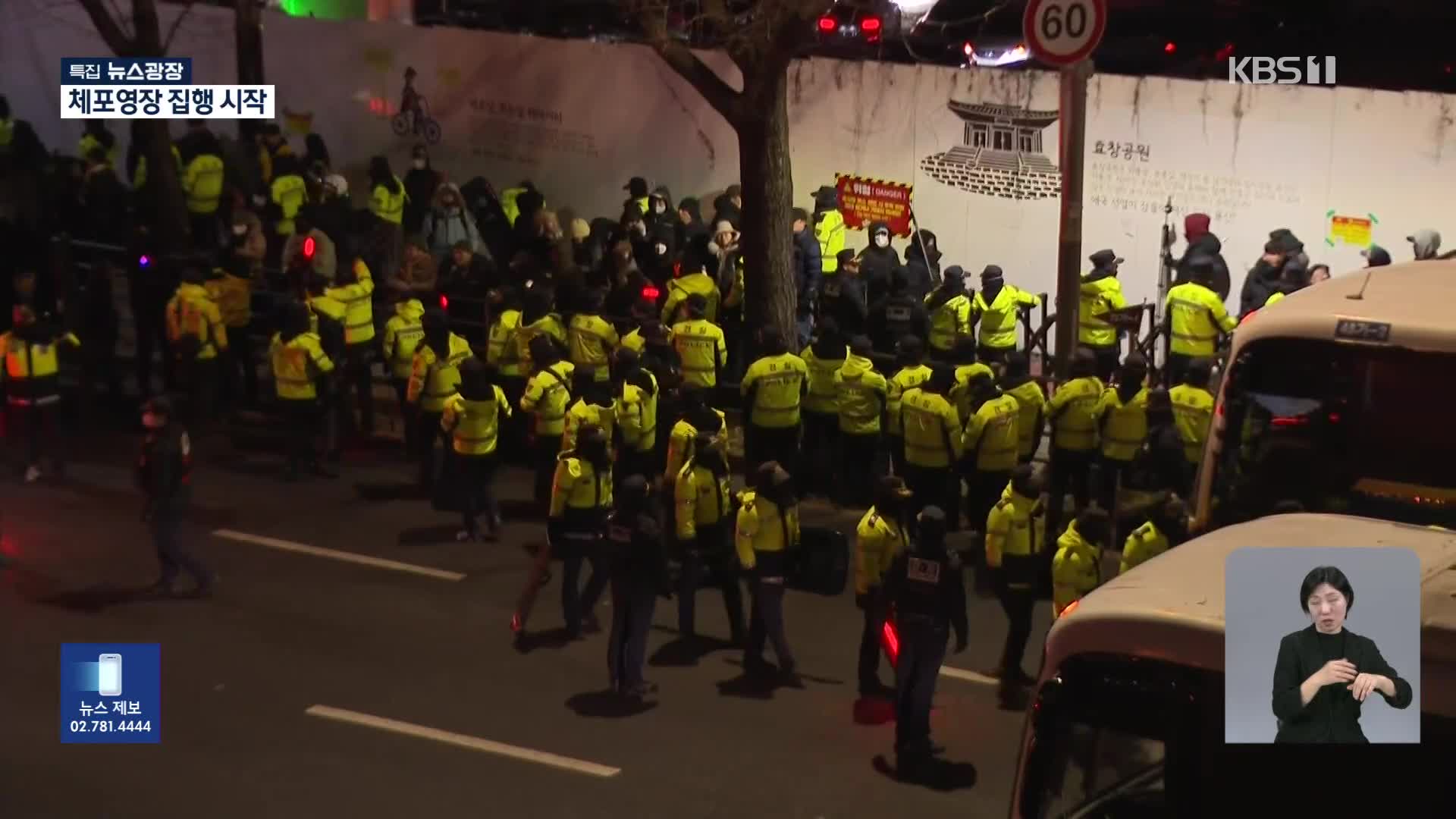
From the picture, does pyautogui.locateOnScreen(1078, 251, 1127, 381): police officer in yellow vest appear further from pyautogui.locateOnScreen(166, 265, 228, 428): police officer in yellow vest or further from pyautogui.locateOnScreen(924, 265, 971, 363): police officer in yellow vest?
pyautogui.locateOnScreen(166, 265, 228, 428): police officer in yellow vest

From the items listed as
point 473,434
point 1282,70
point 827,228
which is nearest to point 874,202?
point 827,228

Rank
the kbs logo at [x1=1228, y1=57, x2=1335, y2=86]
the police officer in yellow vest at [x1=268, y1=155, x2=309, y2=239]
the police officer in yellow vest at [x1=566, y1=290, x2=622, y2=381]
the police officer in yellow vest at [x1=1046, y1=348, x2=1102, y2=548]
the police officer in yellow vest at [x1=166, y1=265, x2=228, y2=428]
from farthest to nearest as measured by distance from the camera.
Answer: the kbs logo at [x1=1228, y1=57, x2=1335, y2=86] → the police officer in yellow vest at [x1=268, y1=155, x2=309, y2=239] → the police officer in yellow vest at [x1=166, y1=265, x2=228, y2=428] → the police officer in yellow vest at [x1=566, y1=290, x2=622, y2=381] → the police officer in yellow vest at [x1=1046, y1=348, x2=1102, y2=548]

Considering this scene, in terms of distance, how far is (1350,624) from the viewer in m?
4.09

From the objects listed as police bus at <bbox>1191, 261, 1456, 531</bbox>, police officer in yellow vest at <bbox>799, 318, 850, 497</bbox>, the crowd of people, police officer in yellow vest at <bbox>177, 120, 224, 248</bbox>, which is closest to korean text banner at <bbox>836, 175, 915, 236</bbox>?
the crowd of people

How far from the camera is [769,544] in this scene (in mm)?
11602

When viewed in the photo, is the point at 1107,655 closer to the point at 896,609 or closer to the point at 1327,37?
the point at 896,609

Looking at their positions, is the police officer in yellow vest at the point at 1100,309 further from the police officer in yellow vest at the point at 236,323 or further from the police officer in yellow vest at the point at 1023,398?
the police officer in yellow vest at the point at 236,323

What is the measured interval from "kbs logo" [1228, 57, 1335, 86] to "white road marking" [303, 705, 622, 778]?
46.6 ft

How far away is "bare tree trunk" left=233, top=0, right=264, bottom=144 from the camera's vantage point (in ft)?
76.3

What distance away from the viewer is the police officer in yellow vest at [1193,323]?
15484 millimetres

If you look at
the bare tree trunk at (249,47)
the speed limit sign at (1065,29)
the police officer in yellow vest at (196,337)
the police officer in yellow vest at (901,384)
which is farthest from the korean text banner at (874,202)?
the bare tree trunk at (249,47)

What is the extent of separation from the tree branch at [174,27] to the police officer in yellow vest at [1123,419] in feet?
43.9

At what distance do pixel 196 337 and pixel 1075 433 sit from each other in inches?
322

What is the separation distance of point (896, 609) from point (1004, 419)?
128 inches
